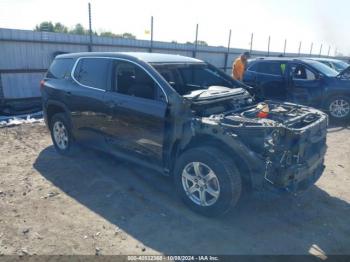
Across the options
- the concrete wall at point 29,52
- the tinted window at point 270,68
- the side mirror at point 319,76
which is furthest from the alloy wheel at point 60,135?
the side mirror at point 319,76

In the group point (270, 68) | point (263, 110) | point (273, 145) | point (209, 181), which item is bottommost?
point (209, 181)

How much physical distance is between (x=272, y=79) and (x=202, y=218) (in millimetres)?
6830

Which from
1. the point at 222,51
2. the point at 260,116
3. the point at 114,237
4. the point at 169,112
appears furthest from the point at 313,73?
the point at 222,51

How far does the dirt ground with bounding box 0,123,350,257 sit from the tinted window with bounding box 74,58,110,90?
4.49 ft

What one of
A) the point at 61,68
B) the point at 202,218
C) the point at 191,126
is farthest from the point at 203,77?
the point at 61,68

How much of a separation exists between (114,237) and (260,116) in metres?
2.18

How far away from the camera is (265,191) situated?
347cm

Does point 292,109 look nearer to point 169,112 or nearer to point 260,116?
point 260,116

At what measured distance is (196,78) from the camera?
16.9 ft

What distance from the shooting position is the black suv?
341 centimetres

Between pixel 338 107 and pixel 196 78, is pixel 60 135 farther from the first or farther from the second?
pixel 338 107

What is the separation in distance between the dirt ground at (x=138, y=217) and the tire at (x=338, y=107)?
12.8ft

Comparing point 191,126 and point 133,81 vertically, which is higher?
point 133,81

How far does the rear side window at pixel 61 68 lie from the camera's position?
5367 mm
